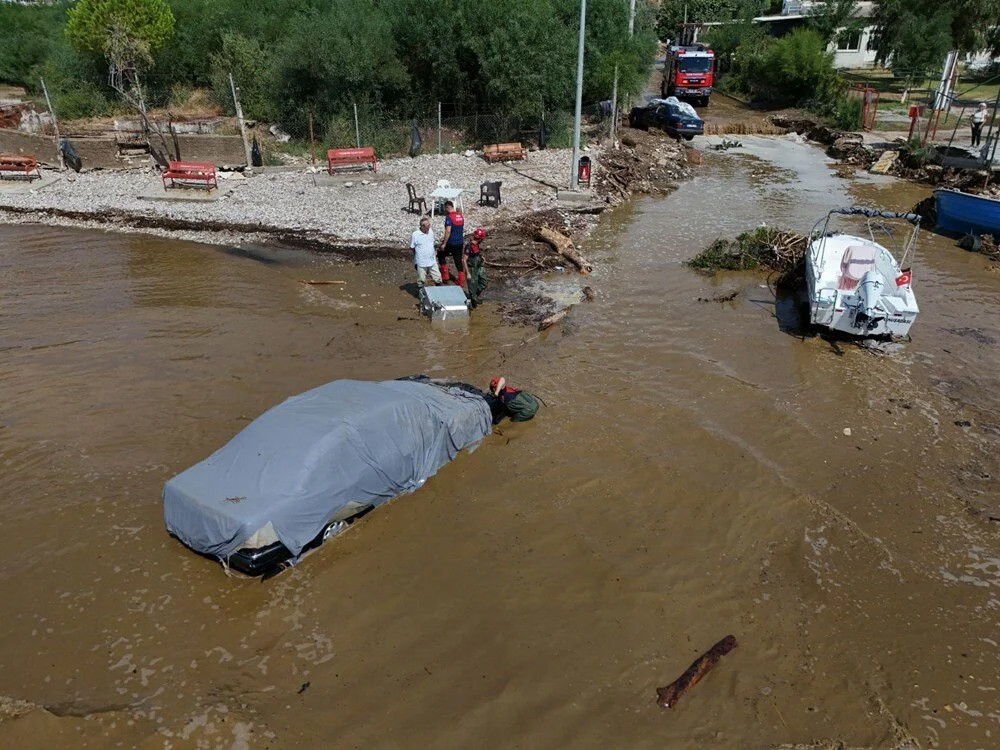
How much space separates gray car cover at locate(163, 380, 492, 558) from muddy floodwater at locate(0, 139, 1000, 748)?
0.55 m

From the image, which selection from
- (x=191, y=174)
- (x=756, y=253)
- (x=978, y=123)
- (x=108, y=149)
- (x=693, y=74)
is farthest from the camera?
(x=693, y=74)

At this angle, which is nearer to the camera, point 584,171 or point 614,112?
point 584,171

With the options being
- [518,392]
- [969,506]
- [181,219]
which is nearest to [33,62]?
[181,219]

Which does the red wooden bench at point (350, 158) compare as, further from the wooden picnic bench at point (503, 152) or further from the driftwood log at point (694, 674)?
the driftwood log at point (694, 674)

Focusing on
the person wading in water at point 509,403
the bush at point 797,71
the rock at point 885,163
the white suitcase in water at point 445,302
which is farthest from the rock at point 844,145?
the person wading in water at point 509,403

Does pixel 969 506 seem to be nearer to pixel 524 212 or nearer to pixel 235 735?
pixel 235 735

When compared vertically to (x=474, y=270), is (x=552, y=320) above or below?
below

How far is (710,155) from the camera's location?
30.9 metres

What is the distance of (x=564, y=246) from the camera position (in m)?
17.0

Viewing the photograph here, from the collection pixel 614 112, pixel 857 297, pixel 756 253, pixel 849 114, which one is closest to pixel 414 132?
pixel 614 112

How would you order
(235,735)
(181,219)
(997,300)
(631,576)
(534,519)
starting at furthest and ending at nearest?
(181,219) → (997,300) → (534,519) → (631,576) → (235,735)

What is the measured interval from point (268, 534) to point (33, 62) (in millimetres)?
38693

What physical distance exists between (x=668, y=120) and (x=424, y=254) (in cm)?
2323

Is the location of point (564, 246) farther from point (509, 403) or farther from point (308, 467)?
point (308, 467)
